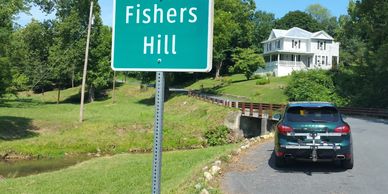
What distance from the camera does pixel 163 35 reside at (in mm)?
3516

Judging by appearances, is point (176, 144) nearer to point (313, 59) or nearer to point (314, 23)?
point (313, 59)

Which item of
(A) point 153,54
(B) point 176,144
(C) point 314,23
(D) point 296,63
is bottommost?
(B) point 176,144

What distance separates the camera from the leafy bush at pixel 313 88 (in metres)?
53.2

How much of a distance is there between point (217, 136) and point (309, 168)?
2309cm

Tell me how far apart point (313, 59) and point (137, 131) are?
5948cm

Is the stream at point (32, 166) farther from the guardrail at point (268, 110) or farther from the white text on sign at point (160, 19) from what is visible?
the white text on sign at point (160, 19)

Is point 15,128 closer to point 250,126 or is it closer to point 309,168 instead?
point 250,126

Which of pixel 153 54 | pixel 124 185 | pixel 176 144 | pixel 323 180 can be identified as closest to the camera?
pixel 153 54

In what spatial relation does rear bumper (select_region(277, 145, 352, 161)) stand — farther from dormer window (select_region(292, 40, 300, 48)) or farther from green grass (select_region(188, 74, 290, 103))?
dormer window (select_region(292, 40, 300, 48))

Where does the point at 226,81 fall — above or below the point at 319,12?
below

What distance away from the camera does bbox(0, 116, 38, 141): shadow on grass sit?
3484 cm

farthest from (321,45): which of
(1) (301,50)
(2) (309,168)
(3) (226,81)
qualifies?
(2) (309,168)

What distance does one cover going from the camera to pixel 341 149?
1354 cm

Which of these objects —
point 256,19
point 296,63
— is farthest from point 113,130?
point 256,19
